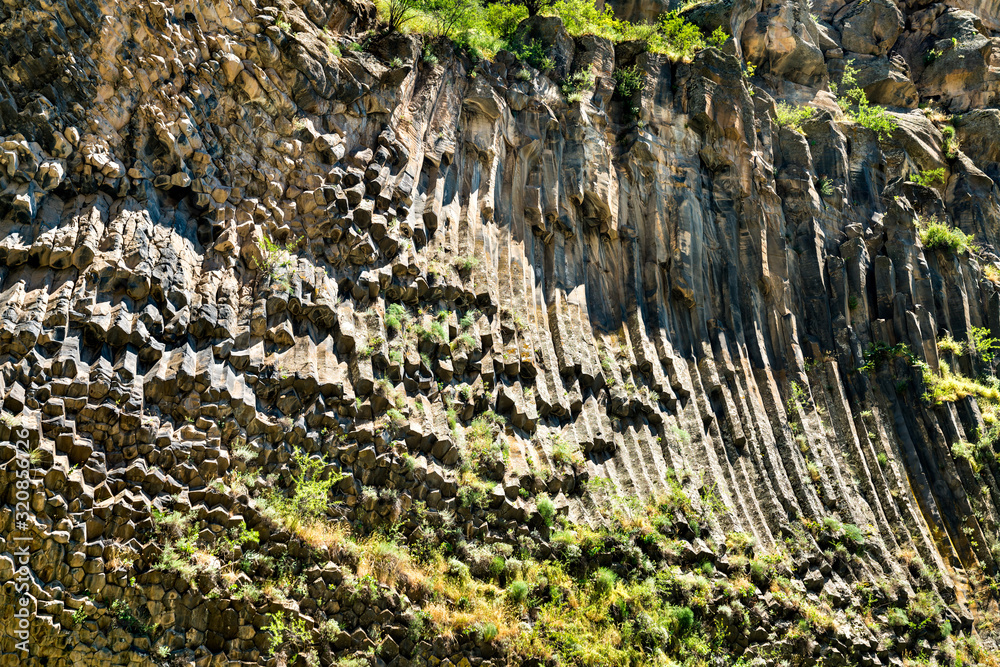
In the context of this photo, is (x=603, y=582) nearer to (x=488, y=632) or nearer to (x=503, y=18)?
(x=488, y=632)

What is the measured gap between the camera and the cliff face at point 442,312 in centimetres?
968

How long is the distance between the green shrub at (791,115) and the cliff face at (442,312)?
0.99 ft

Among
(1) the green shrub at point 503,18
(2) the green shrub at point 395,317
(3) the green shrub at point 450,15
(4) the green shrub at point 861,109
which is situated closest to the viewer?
(2) the green shrub at point 395,317

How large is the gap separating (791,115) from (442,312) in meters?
14.2

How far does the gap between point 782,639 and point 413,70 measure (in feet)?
43.4

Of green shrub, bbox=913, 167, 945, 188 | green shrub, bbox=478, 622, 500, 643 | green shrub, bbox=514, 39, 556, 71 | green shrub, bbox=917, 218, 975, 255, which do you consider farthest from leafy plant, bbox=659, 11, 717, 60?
green shrub, bbox=478, 622, 500, 643

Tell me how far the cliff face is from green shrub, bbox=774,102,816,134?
0.99 ft

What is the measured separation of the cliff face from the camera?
31.8ft

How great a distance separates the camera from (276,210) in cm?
1270

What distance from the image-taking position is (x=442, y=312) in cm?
1391

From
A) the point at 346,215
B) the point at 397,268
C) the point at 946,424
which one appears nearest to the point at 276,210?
the point at 346,215

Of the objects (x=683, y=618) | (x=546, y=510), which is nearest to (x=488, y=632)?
(x=546, y=510)
